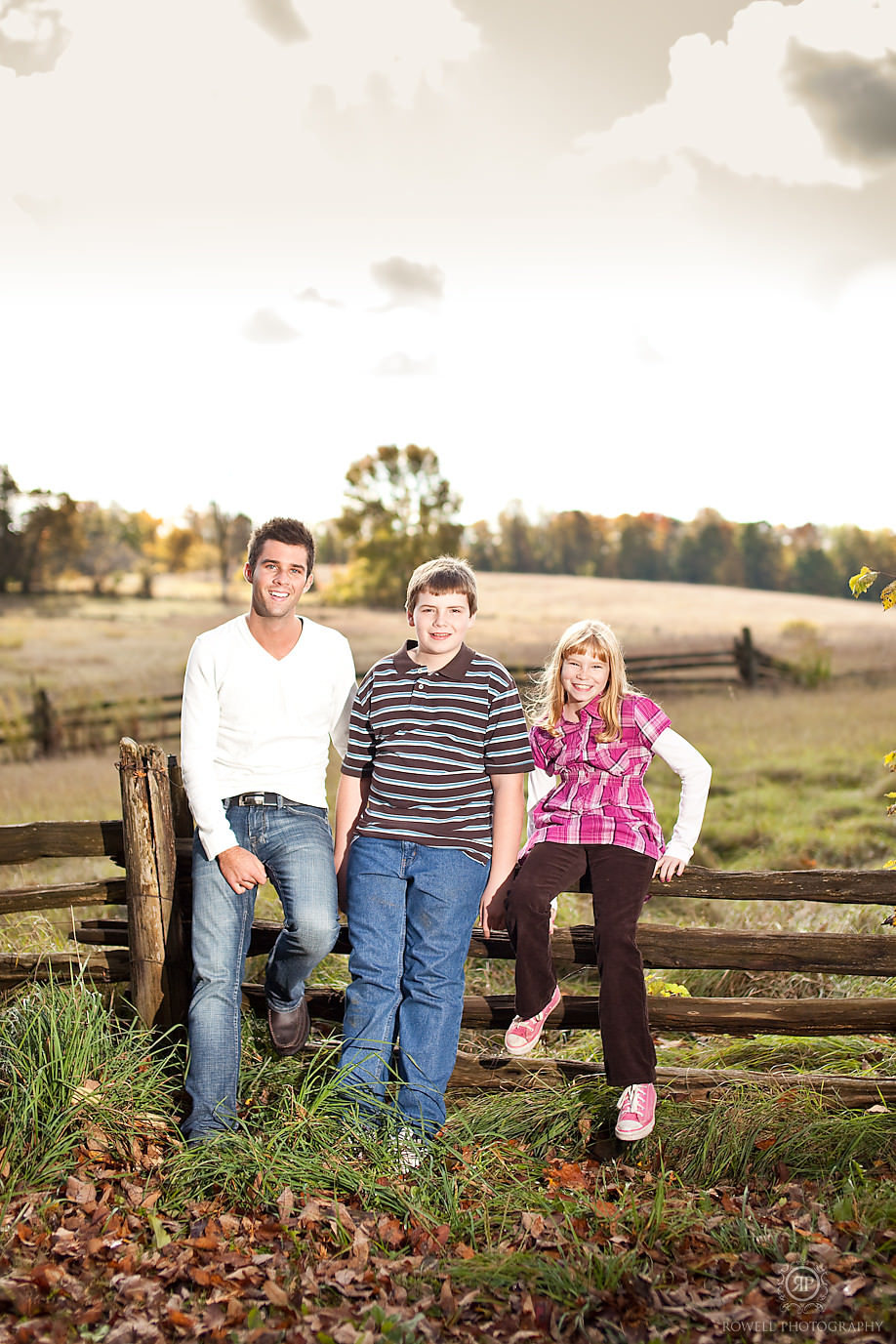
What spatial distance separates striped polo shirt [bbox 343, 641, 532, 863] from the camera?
3.99 metres

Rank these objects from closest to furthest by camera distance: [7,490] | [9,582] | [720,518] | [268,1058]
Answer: [268,1058], [7,490], [9,582], [720,518]

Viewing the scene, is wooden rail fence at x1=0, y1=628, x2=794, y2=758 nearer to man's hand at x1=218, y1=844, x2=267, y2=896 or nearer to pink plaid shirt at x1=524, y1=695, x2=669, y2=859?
man's hand at x1=218, y1=844, x2=267, y2=896

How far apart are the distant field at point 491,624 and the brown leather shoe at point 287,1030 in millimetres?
18987

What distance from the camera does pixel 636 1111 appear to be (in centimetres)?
380

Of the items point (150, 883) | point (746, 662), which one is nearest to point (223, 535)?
point (746, 662)

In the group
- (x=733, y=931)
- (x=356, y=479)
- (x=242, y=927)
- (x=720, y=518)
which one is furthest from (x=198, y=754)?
(x=720, y=518)

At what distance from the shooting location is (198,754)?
4.05m

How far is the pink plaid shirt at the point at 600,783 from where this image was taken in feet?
13.3

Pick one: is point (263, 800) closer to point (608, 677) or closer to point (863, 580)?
point (608, 677)

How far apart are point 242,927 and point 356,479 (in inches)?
1297

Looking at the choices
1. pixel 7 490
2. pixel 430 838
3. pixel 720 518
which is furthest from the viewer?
pixel 720 518

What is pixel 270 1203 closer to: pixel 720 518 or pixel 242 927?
pixel 242 927

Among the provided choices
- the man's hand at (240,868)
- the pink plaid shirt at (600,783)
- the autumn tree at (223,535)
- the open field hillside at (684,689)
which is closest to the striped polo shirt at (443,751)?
the pink plaid shirt at (600,783)

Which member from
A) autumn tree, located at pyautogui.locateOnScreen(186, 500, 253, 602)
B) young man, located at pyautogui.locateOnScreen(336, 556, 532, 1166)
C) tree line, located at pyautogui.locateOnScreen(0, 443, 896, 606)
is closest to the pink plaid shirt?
young man, located at pyautogui.locateOnScreen(336, 556, 532, 1166)
